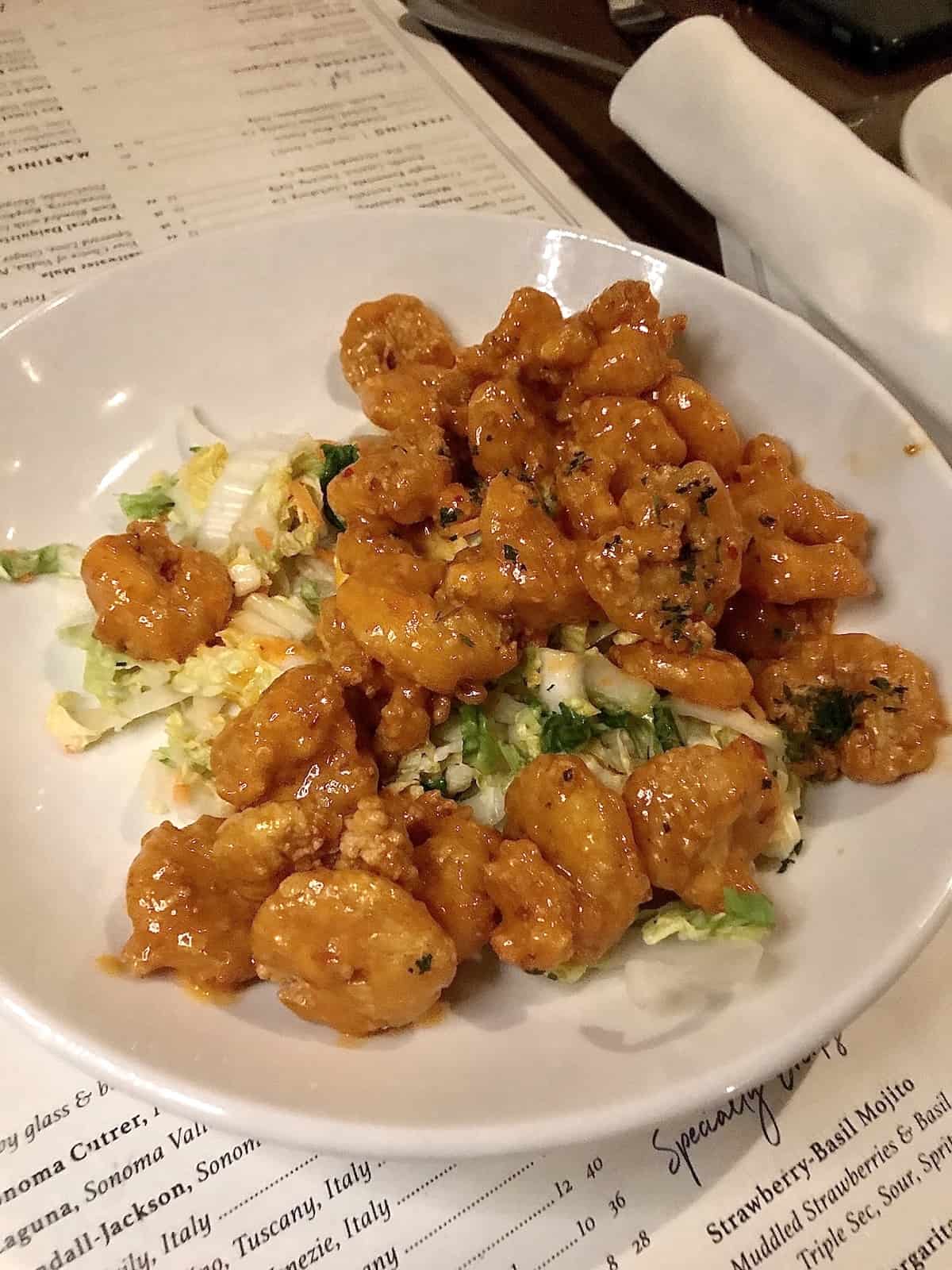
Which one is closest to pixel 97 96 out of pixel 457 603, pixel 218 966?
pixel 457 603

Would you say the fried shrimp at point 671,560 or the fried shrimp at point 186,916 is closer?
the fried shrimp at point 186,916

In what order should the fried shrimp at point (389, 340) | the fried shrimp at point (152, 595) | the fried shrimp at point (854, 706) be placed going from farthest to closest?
the fried shrimp at point (389, 340), the fried shrimp at point (152, 595), the fried shrimp at point (854, 706)

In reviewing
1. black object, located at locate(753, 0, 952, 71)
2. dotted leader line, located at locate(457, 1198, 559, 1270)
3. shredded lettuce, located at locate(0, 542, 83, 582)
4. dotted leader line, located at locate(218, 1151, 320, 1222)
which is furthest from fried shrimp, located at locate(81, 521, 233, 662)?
black object, located at locate(753, 0, 952, 71)

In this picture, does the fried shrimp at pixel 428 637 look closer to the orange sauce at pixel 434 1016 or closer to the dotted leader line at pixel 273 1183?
the orange sauce at pixel 434 1016

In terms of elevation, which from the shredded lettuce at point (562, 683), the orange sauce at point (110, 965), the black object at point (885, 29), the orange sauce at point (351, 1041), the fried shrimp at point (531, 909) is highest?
the black object at point (885, 29)

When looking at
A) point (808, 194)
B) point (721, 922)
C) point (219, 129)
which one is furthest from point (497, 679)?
point (219, 129)

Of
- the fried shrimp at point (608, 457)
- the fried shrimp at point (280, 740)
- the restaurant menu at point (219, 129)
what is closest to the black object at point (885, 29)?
the restaurant menu at point (219, 129)

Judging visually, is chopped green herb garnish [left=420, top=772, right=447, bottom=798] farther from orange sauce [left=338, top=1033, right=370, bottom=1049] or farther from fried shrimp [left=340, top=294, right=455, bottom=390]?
fried shrimp [left=340, top=294, right=455, bottom=390]
